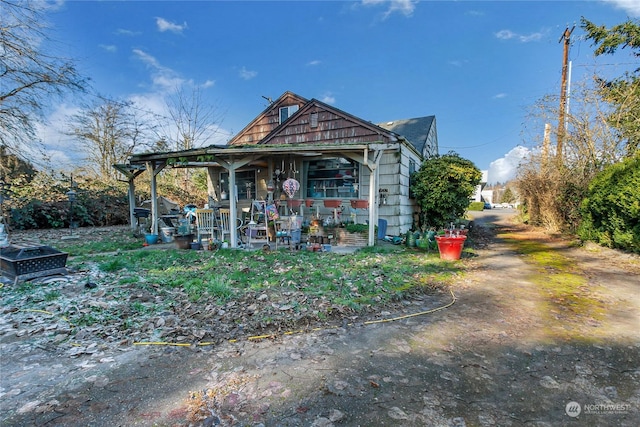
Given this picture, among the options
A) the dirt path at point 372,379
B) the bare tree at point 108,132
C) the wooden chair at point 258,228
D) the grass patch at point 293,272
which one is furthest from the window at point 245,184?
the bare tree at point 108,132

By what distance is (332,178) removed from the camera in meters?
9.98

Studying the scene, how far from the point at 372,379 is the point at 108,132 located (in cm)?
2086

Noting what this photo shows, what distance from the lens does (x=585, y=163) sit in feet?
32.2

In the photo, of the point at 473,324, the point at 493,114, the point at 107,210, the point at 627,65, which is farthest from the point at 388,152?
the point at 107,210

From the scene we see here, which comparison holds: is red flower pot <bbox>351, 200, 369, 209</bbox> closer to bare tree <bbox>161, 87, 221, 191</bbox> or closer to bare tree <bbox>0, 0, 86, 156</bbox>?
bare tree <bbox>0, 0, 86, 156</bbox>

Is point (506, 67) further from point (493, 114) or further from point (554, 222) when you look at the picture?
point (554, 222)

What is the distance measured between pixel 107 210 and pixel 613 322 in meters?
17.8

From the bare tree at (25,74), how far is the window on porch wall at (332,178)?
816 centimetres

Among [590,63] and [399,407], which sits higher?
[590,63]

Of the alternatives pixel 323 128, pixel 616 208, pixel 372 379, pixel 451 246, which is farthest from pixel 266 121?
pixel 372 379

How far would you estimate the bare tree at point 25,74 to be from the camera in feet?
25.4

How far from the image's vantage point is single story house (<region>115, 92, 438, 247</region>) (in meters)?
7.71

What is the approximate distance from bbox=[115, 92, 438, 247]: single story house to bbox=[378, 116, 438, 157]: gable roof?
0.10 meters

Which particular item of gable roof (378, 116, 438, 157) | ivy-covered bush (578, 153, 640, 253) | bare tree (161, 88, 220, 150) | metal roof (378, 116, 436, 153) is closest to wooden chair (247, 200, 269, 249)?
gable roof (378, 116, 438, 157)
